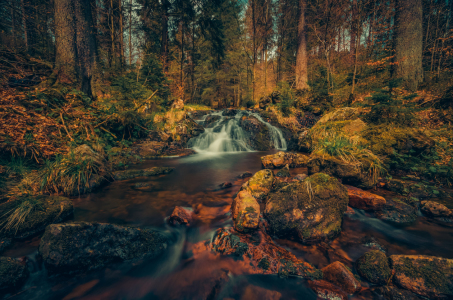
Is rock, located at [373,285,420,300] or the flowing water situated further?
the flowing water

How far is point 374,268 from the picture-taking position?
2.14 metres

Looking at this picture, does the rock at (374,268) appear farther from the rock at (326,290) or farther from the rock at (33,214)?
the rock at (33,214)

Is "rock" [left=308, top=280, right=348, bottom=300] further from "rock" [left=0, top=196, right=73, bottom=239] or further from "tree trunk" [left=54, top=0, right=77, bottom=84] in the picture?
"tree trunk" [left=54, top=0, right=77, bottom=84]

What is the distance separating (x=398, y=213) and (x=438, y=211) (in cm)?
64

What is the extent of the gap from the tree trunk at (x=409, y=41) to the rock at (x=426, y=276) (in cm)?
915

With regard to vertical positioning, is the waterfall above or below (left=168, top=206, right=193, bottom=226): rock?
above

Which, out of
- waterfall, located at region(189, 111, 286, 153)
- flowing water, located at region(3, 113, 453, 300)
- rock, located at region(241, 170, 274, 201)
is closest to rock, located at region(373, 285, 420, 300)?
flowing water, located at region(3, 113, 453, 300)

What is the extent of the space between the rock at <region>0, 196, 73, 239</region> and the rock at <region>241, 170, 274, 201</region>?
3.69 meters

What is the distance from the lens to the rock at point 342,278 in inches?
78.7

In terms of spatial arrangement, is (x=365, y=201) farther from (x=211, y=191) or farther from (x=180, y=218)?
(x=180, y=218)

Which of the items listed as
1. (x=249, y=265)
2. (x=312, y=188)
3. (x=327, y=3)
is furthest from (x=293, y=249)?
(x=327, y=3)

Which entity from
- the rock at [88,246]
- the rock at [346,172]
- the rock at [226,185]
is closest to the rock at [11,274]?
the rock at [88,246]

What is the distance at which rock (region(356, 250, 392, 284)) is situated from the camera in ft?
6.78

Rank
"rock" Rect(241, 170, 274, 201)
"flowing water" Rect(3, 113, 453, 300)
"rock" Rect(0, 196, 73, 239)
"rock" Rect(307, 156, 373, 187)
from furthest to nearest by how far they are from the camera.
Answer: "rock" Rect(307, 156, 373, 187) < "rock" Rect(241, 170, 274, 201) < "rock" Rect(0, 196, 73, 239) < "flowing water" Rect(3, 113, 453, 300)
